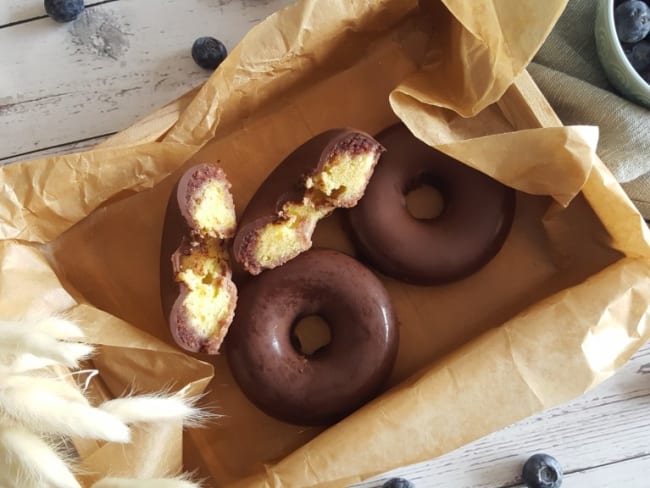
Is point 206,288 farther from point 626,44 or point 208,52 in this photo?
point 626,44

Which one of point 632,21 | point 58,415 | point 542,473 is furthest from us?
point 542,473

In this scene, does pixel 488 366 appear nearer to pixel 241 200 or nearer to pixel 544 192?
pixel 544 192

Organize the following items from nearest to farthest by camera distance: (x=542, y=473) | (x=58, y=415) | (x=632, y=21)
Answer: (x=58, y=415) → (x=632, y=21) → (x=542, y=473)

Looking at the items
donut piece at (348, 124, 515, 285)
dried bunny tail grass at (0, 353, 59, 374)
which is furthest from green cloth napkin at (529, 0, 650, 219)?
dried bunny tail grass at (0, 353, 59, 374)

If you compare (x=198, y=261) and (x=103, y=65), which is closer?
(x=198, y=261)

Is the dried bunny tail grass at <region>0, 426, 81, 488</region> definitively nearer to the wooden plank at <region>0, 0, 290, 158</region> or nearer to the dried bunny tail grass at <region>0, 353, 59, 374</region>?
the dried bunny tail grass at <region>0, 353, 59, 374</region>

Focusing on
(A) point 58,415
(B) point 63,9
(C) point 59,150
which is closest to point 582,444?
(A) point 58,415

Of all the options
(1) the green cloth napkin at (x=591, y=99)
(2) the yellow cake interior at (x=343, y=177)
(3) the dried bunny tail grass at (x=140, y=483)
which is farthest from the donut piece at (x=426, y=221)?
(3) the dried bunny tail grass at (x=140, y=483)
